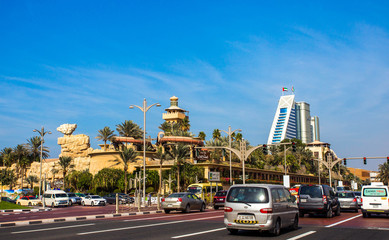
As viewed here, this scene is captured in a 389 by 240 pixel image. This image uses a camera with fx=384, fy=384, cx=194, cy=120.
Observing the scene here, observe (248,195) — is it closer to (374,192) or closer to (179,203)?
(374,192)

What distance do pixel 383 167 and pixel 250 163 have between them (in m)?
59.4

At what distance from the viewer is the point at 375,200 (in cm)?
2114

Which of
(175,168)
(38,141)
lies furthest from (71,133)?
(175,168)

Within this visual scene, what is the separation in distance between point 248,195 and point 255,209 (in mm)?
604

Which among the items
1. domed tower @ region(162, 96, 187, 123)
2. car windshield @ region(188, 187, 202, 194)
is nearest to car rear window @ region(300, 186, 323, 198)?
car windshield @ region(188, 187, 202, 194)

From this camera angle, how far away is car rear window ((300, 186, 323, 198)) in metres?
20.1

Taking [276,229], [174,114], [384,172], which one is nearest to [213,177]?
[276,229]

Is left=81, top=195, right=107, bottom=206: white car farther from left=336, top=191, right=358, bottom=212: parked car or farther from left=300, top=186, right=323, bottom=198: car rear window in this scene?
left=300, top=186, right=323, bottom=198: car rear window

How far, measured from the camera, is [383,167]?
118 meters

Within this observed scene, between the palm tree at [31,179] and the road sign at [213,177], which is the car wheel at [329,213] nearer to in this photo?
the road sign at [213,177]

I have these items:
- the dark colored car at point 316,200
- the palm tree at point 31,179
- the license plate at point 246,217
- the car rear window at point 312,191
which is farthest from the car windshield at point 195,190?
the palm tree at point 31,179

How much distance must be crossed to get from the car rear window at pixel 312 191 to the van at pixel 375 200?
10.6ft

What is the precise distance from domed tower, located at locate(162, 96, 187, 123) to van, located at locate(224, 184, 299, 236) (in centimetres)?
9888

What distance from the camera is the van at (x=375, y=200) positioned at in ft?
68.6
